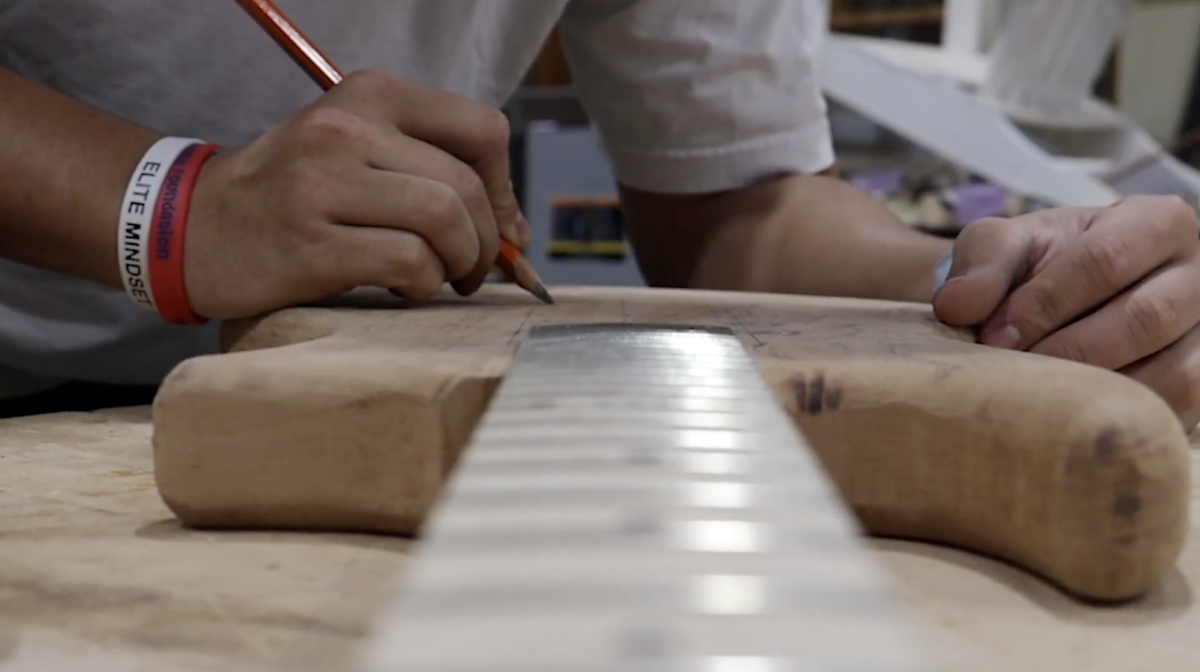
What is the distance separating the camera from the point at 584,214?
6.50 feet

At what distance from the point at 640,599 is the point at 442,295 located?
0.53 m

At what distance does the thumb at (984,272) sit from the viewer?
528 millimetres

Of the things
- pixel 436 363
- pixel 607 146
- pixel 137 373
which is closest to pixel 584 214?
pixel 607 146

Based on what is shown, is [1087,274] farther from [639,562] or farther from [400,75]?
[400,75]

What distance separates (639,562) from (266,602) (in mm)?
159

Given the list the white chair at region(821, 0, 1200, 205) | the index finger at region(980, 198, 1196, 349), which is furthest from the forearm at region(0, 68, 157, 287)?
the white chair at region(821, 0, 1200, 205)

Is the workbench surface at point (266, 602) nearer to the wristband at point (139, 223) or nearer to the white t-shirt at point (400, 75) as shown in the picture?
the wristband at point (139, 223)

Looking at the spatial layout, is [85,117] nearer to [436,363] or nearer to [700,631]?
[436,363]

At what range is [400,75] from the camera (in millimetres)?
867

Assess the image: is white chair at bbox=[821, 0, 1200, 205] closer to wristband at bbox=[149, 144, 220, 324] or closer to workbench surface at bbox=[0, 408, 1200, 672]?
wristband at bbox=[149, 144, 220, 324]

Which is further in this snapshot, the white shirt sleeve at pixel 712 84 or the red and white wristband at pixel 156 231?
the white shirt sleeve at pixel 712 84

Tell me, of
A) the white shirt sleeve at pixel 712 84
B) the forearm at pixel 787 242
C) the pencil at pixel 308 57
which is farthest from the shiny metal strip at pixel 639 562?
the white shirt sleeve at pixel 712 84

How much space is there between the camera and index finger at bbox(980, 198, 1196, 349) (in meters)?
0.51

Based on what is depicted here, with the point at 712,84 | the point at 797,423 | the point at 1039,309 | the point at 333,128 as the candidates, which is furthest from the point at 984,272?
the point at 712,84
